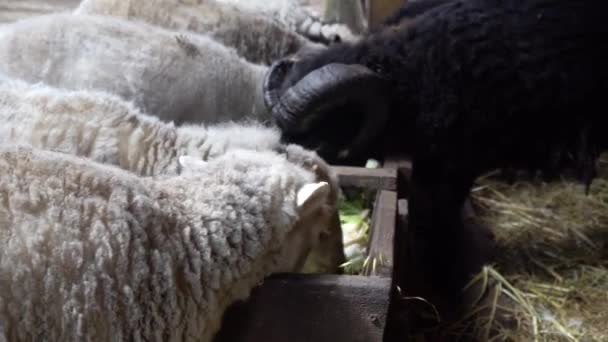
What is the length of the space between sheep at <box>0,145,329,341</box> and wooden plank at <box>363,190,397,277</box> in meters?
0.26

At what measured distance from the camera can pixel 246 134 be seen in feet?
8.14

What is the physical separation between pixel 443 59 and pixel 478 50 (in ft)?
0.52

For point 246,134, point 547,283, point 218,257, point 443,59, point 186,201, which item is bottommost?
point 547,283

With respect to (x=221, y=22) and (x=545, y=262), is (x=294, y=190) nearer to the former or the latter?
(x=545, y=262)

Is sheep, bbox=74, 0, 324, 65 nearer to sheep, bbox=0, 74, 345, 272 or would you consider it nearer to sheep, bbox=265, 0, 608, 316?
sheep, bbox=265, 0, 608, 316

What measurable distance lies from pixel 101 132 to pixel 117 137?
0.17 ft

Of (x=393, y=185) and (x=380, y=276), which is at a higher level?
(x=393, y=185)

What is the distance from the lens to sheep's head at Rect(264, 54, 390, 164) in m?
3.23

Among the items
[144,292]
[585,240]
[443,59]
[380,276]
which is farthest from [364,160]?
[144,292]

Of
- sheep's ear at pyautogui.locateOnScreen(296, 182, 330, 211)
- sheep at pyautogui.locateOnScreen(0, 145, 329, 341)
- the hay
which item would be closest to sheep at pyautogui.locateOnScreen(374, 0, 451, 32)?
the hay

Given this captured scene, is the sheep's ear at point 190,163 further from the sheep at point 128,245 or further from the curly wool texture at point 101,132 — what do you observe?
the curly wool texture at point 101,132

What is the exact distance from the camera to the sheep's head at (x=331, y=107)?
3.23 m

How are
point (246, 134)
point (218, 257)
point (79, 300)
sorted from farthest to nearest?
point (246, 134), point (218, 257), point (79, 300)

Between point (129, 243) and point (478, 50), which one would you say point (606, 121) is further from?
point (129, 243)
